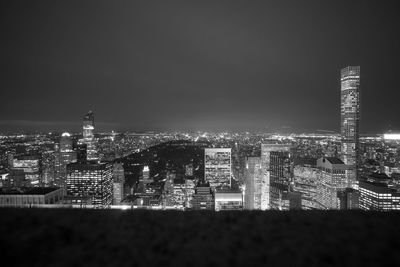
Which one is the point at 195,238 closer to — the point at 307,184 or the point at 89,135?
the point at 307,184

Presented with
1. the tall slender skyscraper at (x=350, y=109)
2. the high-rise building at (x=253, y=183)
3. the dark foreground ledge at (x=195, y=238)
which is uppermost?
the tall slender skyscraper at (x=350, y=109)

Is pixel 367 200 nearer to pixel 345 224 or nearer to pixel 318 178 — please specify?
pixel 318 178

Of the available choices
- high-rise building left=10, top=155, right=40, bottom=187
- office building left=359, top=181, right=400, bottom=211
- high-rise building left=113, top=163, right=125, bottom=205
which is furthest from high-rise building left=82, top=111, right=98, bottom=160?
office building left=359, top=181, right=400, bottom=211

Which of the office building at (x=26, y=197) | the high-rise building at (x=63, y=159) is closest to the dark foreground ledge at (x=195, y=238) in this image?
the office building at (x=26, y=197)

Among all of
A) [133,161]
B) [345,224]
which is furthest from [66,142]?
[345,224]

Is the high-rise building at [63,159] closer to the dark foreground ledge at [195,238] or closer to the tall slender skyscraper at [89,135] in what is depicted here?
the tall slender skyscraper at [89,135]

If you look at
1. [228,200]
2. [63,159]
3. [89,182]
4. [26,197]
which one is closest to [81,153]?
[63,159]

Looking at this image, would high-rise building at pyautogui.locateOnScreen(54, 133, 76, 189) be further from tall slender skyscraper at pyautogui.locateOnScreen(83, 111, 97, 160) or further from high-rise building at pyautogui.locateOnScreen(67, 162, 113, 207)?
tall slender skyscraper at pyautogui.locateOnScreen(83, 111, 97, 160)
